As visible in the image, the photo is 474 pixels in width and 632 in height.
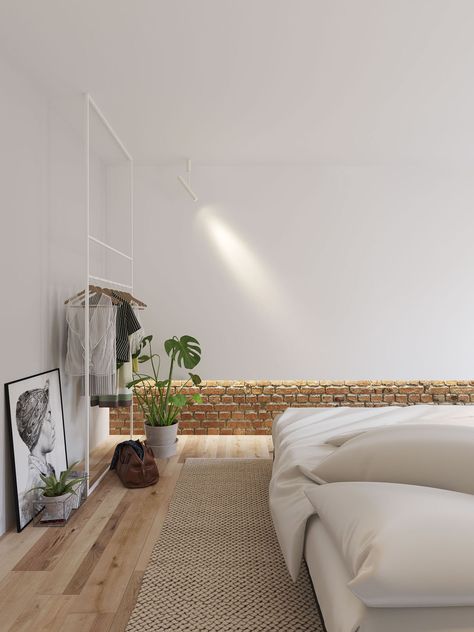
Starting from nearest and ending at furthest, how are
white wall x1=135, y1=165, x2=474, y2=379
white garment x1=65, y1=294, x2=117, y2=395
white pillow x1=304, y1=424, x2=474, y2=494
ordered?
white pillow x1=304, y1=424, x2=474, y2=494, white garment x1=65, y1=294, x2=117, y2=395, white wall x1=135, y1=165, x2=474, y2=379

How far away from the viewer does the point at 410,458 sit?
1691 mm

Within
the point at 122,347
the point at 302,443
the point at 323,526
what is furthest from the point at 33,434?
the point at 323,526

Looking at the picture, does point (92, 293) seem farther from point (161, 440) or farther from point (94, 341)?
point (161, 440)

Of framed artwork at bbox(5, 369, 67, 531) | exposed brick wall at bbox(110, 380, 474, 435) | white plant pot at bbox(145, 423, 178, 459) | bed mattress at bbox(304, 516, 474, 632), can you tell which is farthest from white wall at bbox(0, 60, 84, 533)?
bed mattress at bbox(304, 516, 474, 632)

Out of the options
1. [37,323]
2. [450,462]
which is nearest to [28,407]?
[37,323]

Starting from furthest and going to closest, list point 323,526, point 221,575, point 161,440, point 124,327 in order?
point 161,440
point 124,327
point 221,575
point 323,526

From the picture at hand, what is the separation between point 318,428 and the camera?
110 inches

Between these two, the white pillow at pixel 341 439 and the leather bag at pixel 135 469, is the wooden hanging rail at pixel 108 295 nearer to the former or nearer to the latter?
the leather bag at pixel 135 469

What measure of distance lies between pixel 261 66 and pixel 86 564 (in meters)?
→ 2.79

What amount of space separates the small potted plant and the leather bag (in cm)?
49

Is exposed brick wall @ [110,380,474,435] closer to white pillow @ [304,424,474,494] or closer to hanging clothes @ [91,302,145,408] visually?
hanging clothes @ [91,302,145,408]

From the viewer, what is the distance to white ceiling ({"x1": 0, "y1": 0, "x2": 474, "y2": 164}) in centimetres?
235

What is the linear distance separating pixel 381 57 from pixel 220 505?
2747mm

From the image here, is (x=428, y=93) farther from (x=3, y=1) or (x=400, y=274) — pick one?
(x=3, y=1)
